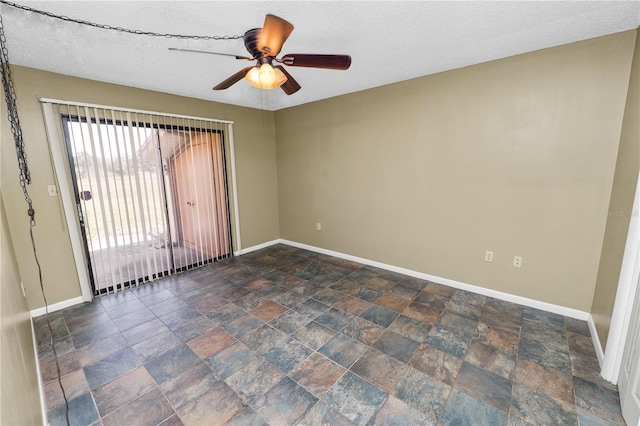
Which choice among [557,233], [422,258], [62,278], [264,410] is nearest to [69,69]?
[62,278]

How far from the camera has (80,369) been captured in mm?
1846

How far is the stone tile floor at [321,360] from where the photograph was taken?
150 centimetres

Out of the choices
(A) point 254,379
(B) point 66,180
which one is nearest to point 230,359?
(A) point 254,379

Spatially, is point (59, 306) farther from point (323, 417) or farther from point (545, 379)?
point (545, 379)

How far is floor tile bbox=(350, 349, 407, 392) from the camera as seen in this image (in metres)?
1.70

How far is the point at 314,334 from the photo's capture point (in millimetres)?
2189

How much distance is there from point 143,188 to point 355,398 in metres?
3.12

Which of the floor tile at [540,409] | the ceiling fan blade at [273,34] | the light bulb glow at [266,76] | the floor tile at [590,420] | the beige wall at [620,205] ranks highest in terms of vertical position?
the ceiling fan blade at [273,34]

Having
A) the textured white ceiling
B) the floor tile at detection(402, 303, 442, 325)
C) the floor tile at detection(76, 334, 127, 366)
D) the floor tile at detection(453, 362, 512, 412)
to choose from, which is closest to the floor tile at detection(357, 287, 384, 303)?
the floor tile at detection(402, 303, 442, 325)

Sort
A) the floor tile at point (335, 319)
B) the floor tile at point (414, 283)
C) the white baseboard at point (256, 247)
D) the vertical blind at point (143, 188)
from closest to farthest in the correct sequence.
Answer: the floor tile at point (335, 319)
the vertical blind at point (143, 188)
the floor tile at point (414, 283)
the white baseboard at point (256, 247)

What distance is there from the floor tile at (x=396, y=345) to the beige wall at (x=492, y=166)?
49.6 inches

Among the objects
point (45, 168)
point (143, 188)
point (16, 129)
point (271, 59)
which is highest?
point (271, 59)

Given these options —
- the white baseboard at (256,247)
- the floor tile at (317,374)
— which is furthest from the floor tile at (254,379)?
the white baseboard at (256,247)

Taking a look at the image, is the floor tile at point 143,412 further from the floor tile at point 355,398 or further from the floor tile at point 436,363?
the floor tile at point 436,363
